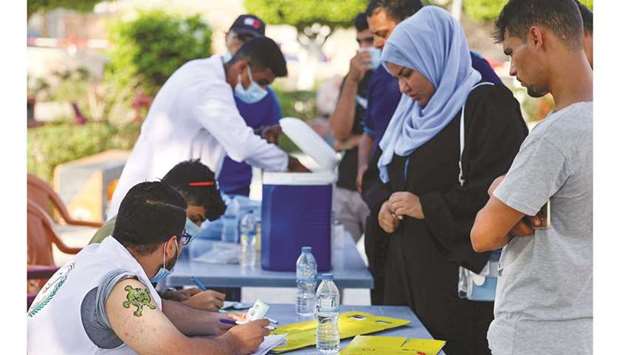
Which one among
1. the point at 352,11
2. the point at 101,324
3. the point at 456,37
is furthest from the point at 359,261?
the point at 352,11

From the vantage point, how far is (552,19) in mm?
2531

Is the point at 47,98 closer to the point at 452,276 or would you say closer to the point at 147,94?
the point at 147,94

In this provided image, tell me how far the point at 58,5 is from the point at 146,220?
425 inches

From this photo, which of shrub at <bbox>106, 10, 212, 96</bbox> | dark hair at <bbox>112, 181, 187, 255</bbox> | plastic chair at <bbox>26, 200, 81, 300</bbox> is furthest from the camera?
shrub at <bbox>106, 10, 212, 96</bbox>

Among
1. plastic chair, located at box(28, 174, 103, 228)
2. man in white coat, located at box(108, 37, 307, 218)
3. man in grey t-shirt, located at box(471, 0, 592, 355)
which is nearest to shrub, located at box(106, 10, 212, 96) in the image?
plastic chair, located at box(28, 174, 103, 228)

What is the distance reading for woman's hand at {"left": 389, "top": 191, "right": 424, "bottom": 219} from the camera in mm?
3668

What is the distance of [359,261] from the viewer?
4402 millimetres

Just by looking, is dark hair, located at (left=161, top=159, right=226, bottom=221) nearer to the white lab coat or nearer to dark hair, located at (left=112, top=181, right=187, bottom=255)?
dark hair, located at (left=112, top=181, right=187, bottom=255)

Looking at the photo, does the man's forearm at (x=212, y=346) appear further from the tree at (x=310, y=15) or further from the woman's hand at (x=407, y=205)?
the tree at (x=310, y=15)

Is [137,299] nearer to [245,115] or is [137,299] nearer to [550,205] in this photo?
[550,205]

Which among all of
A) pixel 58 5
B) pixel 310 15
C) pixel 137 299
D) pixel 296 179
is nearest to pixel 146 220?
pixel 137 299

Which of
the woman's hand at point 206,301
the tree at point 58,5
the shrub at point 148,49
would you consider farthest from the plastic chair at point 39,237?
the shrub at point 148,49

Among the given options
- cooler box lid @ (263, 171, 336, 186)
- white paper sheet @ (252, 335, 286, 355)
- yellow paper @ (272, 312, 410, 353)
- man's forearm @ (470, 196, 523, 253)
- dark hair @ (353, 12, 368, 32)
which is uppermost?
dark hair @ (353, 12, 368, 32)

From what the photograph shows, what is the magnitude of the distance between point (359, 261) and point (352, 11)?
68.8 ft
